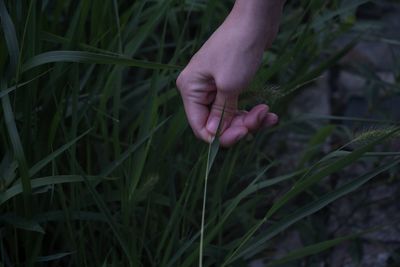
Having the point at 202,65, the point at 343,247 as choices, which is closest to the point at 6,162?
the point at 202,65

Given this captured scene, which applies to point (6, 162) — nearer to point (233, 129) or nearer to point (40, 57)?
point (40, 57)

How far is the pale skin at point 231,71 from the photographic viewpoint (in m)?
1.21

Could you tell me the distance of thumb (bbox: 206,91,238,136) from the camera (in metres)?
1.24

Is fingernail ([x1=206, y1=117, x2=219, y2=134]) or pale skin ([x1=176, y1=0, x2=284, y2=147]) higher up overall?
pale skin ([x1=176, y1=0, x2=284, y2=147])

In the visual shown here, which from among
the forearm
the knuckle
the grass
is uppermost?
the forearm

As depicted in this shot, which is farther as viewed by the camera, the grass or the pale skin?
the grass

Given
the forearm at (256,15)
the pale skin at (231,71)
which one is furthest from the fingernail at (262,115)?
the forearm at (256,15)

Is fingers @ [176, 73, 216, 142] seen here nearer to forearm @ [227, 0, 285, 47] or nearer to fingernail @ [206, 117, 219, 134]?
fingernail @ [206, 117, 219, 134]

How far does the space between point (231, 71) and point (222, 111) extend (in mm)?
67

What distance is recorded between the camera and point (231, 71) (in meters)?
1.21

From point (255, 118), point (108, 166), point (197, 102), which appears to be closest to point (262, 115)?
point (255, 118)

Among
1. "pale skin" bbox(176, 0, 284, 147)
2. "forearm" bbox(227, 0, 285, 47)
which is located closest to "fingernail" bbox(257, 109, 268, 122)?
"pale skin" bbox(176, 0, 284, 147)

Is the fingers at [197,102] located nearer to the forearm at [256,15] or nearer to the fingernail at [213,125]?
the fingernail at [213,125]

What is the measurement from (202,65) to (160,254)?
17.9 inches
